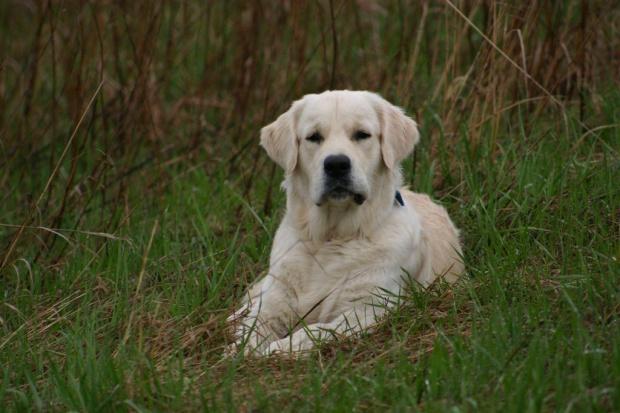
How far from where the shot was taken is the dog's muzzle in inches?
136

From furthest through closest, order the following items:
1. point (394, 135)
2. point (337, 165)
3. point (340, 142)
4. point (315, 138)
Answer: point (394, 135) → point (315, 138) → point (340, 142) → point (337, 165)

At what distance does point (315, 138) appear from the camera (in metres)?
3.68

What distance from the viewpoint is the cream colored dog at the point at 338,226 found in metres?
3.52

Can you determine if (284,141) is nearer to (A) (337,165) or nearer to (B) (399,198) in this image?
(A) (337,165)

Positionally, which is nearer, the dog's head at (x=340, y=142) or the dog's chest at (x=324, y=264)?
the dog's head at (x=340, y=142)

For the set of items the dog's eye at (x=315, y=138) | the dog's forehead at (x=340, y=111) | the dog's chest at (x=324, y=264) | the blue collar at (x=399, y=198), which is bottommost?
the dog's chest at (x=324, y=264)

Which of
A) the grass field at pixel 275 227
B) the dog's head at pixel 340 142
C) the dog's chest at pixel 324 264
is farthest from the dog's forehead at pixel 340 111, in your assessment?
the grass field at pixel 275 227

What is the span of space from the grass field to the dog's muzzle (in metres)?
0.53

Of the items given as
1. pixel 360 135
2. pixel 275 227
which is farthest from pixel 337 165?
pixel 275 227

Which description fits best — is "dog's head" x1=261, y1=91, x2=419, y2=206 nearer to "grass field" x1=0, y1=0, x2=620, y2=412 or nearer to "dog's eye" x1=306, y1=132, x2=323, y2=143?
"dog's eye" x1=306, y1=132, x2=323, y2=143

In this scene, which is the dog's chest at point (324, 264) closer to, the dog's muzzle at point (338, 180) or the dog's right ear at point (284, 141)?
the dog's muzzle at point (338, 180)

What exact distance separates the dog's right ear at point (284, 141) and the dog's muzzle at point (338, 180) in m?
0.29

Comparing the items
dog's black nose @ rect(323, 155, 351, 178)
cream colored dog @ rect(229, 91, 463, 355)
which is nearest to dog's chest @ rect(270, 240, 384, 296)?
cream colored dog @ rect(229, 91, 463, 355)

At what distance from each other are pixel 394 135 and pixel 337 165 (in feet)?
1.48
